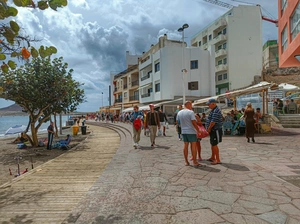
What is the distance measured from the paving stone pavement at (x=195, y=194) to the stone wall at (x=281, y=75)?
118 ft

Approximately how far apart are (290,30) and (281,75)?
96.0 ft

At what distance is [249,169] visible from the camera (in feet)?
16.4

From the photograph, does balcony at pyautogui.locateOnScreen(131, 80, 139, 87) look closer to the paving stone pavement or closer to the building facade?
the building facade

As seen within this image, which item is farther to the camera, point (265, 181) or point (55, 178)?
point (55, 178)

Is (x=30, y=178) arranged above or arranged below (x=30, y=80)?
below

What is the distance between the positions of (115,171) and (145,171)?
0.76m

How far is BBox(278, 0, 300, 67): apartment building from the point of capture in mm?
11203

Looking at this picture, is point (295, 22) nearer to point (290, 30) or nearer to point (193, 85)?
point (290, 30)

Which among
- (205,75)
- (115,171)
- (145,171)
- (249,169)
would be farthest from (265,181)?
(205,75)

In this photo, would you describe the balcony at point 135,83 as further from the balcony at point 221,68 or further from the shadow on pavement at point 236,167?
the shadow on pavement at point 236,167

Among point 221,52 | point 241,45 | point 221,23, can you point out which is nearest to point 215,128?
point 221,52

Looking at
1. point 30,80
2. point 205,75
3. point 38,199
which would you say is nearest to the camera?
point 38,199

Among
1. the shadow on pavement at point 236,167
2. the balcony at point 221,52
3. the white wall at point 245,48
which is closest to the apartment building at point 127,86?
the balcony at point 221,52

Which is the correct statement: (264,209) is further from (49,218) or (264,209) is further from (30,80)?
(30,80)
